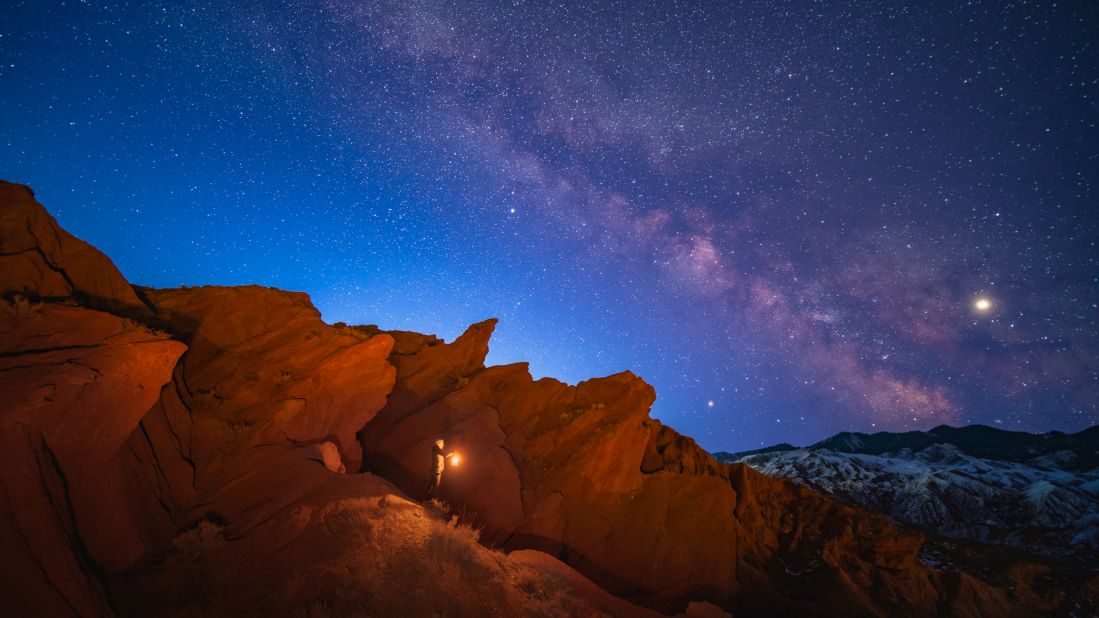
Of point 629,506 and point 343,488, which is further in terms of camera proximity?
point 629,506

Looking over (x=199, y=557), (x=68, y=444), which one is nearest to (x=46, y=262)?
(x=68, y=444)

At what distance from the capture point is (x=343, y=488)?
10.7 m

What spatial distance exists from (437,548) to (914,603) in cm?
2587

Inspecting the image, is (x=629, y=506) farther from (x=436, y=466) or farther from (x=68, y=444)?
(x=68, y=444)

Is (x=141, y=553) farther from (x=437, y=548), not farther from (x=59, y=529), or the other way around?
(x=437, y=548)

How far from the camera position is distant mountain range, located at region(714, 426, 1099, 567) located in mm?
62125

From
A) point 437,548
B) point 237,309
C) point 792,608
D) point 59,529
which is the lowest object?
point 792,608

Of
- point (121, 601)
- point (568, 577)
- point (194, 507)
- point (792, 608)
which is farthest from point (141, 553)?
point (792, 608)

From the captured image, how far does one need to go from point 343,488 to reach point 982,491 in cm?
10536

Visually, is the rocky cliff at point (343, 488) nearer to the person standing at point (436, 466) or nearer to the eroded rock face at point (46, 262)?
the eroded rock face at point (46, 262)

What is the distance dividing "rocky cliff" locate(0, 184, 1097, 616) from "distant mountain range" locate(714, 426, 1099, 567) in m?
56.0

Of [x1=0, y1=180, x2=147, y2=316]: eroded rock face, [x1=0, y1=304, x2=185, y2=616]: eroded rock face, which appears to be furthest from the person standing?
[x1=0, y1=180, x2=147, y2=316]: eroded rock face

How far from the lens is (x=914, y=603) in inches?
805

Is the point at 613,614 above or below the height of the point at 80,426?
below
